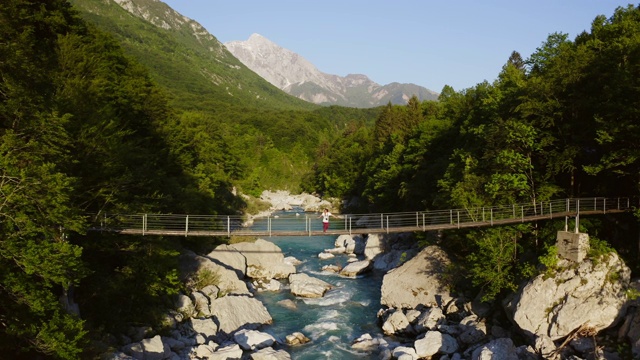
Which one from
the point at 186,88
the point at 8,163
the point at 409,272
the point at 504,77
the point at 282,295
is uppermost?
the point at 186,88

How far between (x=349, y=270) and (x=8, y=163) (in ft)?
74.7

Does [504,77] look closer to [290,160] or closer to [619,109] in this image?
[619,109]

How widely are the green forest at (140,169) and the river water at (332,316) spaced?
5098mm

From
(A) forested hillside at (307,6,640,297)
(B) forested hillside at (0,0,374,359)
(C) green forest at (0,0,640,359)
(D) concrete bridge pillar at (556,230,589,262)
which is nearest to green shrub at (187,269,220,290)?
(C) green forest at (0,0,640,359)

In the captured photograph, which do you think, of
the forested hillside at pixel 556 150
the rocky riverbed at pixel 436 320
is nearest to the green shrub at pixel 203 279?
the rocky riverbed at pixel 436 320

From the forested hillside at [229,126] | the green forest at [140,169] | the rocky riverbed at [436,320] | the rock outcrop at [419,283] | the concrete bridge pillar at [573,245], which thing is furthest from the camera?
the forested hillside at [229,126]

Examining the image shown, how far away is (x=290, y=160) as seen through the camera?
106 meters

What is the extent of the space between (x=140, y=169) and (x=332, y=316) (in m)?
11.9

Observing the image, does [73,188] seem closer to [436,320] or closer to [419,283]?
[436,320]

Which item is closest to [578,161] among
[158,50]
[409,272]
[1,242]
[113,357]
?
[409,272]

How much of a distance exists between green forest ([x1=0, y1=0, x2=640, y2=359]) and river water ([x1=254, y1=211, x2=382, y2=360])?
5.10 metres

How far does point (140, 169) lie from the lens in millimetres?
17969

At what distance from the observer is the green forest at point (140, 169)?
404 inches

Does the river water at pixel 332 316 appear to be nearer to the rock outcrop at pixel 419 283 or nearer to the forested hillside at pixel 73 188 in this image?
the rock outcrop at pixel 419 283
